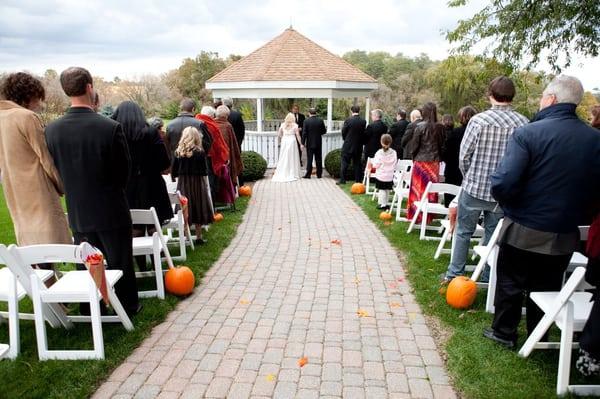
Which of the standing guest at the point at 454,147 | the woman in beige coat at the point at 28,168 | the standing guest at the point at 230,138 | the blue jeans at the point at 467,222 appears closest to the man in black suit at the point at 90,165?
the woman in beige coat at the point at 28,168

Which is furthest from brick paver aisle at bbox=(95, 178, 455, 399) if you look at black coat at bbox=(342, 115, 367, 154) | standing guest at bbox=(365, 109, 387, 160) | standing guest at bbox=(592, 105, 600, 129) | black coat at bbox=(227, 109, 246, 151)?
black coat at bbox=(342, 115, 367, 154)

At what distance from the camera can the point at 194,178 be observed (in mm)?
6934

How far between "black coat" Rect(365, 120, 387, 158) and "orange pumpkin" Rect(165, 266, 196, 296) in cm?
785

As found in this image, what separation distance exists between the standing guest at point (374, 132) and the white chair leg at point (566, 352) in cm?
878

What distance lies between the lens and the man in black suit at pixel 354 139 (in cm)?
1216

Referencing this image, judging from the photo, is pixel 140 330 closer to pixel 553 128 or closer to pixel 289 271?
pixel 289 271

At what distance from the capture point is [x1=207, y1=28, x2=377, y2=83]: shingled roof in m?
15.8

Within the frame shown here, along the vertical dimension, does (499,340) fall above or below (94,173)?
below

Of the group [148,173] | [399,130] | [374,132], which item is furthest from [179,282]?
[374,132]

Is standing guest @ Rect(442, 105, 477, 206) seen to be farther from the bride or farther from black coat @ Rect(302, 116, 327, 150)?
the bride

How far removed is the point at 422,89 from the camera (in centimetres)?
4244

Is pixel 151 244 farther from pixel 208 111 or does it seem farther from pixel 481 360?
pixel 208 111

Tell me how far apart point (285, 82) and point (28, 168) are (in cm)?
1228

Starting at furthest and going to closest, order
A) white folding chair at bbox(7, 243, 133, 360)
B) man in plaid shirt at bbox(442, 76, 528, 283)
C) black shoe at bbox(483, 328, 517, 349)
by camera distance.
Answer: man in plaid shirt at bbox(442, 76, 528, 283) → black shoe at bbox(483, 328, 517, 349) → white folding chair at bbox(7, 243, 133, 360)
